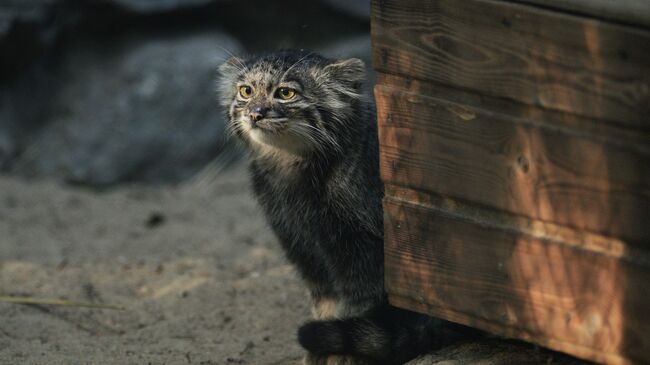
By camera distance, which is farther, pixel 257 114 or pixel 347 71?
pixel 347 71

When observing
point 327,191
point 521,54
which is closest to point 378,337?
point 327,191

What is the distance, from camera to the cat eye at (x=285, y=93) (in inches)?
179

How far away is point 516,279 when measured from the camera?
3193 millimetres

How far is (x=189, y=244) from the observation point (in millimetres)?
6324

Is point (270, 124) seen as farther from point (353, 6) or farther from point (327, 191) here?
point (353, 6)

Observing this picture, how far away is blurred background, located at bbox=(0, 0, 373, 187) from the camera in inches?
298

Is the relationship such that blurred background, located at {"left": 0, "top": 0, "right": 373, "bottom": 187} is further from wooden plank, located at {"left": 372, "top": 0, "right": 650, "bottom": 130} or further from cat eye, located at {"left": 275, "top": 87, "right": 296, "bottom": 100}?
wooden plank, located at {"left": 372, "top": 0, "right": 650, "bottom": 130}

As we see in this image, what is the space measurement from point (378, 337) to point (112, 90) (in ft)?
14.4

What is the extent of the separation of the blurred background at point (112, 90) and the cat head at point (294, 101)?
9.70 ft

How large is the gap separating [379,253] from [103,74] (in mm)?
4202

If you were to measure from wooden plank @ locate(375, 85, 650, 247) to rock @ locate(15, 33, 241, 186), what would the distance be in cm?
441

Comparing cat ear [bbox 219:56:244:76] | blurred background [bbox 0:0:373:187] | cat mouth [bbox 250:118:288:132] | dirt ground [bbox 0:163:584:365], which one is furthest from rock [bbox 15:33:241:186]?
cat mouth [bbox 250:118:288:132]

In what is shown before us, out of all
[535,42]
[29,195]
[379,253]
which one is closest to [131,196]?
[29,195]

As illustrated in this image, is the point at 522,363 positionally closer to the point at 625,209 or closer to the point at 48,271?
the point at 625,209
